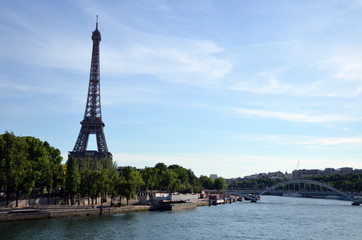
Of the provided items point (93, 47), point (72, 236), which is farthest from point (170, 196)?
point (93, 47)

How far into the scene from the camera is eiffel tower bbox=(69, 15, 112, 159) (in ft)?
352

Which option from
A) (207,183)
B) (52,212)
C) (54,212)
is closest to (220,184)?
(207,183)

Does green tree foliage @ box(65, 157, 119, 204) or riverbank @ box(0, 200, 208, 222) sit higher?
green tree foliage @ box(65, 157, 119, 204)

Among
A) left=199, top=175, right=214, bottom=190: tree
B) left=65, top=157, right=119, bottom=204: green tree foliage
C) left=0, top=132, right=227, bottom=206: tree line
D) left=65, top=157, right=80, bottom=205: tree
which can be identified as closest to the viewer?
left=0, top=132, right=227, bottom=206: tree line

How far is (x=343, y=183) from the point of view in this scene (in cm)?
16250

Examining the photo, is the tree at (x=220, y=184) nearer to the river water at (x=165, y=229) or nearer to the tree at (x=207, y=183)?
the tree at (x=207, y=183)

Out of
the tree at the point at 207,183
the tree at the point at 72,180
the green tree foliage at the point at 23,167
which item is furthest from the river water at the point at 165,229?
the tree at the point at 207,183

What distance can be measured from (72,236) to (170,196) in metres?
46.8

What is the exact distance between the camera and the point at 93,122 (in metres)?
110

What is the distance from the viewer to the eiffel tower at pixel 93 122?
107 m

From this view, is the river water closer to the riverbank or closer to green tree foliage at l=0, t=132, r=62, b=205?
the riverbank

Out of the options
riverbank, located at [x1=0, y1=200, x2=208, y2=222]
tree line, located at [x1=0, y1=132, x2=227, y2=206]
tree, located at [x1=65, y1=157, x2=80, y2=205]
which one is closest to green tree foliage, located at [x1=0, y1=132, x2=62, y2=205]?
tree line, located at [x1=0, y1=132, x2=227, y2=206]

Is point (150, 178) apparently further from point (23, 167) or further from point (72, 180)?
point (23, 167)

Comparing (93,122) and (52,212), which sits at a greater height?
(93,122)
